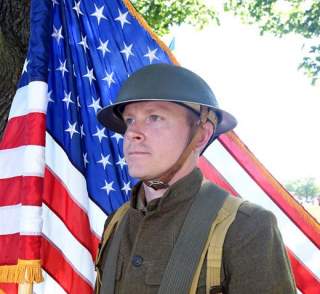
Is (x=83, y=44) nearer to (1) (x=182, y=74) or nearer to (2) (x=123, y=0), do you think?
(2) (x=123, y=0)

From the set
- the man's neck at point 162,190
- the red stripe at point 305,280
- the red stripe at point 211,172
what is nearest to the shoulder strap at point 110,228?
the man's neck at point 162,190

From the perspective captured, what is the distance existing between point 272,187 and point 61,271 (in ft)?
4.82

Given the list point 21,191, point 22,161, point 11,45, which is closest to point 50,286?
point 21,191

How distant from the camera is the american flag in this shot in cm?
292

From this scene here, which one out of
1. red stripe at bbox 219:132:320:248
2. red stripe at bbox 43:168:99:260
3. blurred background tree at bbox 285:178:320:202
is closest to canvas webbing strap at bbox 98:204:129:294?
red stripe at bbox 43:168:99:260

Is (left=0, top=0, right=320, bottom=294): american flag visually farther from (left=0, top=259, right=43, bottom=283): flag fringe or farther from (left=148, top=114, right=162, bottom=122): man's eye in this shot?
(left=148, top=114, right=162, bottom=122): man's eye

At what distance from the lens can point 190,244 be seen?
1.95 m

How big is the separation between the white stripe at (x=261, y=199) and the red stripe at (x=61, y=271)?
1.16 meters

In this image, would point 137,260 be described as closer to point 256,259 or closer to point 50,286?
point 256,259

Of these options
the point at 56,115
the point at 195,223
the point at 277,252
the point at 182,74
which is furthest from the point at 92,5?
the point at 277,252

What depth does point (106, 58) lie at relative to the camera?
332cm

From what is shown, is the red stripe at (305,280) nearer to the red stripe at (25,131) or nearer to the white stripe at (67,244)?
the white stripe at (67,244)

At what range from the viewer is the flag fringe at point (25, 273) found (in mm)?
2639

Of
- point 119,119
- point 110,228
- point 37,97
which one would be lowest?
point 110,228
